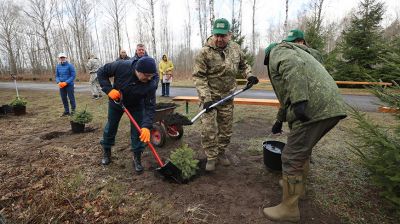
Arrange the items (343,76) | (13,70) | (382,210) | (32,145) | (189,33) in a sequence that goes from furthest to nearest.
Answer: (189,33), (13,70), (343,76), (32,145), (382,210)

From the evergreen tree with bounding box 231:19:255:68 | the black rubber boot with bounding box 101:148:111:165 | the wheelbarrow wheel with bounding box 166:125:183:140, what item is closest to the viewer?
the black rubber boot with bounding box 101:148:111:165

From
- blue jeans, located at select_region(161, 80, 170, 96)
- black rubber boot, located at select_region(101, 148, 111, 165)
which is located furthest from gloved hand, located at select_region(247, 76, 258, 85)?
blue jeans, located at select_region(161, 80, 170, 96)

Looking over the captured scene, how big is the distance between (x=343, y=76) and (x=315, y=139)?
43.9ft

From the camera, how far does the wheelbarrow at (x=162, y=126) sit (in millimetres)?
4551

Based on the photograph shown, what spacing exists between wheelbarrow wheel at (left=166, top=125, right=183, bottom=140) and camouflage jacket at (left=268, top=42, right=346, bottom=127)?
9.19 ft

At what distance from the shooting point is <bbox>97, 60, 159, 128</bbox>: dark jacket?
353 centimetres

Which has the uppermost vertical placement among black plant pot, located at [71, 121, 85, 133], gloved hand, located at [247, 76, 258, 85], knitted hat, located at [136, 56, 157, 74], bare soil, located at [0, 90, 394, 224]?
knitted hat, located at [136, 56, 157, 74]

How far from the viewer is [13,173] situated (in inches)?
149

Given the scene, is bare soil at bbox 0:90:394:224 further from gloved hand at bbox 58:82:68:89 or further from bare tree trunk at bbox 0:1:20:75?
bare tree trunk at bbox 0:1:20:75

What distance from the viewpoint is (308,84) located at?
2352 mm

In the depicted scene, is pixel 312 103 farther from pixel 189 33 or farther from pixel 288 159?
pixel 189 33

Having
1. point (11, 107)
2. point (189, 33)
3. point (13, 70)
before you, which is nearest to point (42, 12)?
point (13, 70)

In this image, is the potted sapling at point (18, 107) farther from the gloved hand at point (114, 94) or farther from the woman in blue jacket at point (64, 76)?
the gloved hand at point (114, 94)

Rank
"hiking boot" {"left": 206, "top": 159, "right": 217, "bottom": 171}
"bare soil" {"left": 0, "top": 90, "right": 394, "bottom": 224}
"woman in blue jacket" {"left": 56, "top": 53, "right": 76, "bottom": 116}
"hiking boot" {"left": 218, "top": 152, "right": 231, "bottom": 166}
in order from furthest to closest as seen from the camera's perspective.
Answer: "woman in blue jacket" {"left": 56, "top": 53, "right": 76, "bottom": 116}
"hiking boot" {"left": 218, "top": 152, "right": 231, "bottom": 166}
"hiking boot" {"left": 206, "top": 159, "right": 217, "bottom": 171}
"bare soil" {"left": 0, "top": 90, "right": 394, "bottom": 224}
